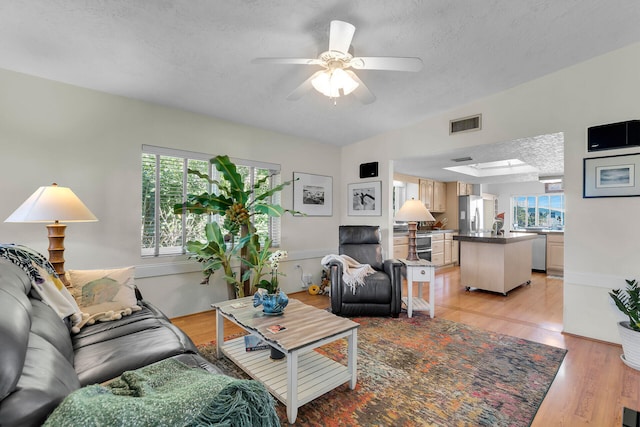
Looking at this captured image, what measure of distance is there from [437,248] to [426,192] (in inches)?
54.1

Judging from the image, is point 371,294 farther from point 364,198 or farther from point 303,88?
point 303,88

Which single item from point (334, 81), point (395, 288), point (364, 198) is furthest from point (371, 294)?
point (334, 81)

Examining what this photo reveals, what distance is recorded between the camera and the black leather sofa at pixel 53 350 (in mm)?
681

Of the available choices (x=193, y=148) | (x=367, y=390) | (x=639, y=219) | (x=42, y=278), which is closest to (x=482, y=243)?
(x=639, y=219)

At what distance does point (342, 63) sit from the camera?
213 centimetres

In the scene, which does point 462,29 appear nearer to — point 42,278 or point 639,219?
point 639,219

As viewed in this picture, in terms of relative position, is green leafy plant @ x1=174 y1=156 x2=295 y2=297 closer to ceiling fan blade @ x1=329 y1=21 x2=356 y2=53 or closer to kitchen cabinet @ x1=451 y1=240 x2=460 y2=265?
ceiling fan blade @ x1=329 y1=21 x2=356 y2=53

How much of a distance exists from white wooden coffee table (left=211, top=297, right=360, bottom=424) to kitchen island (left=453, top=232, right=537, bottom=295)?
3.38 meters

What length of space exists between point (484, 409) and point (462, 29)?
269cm

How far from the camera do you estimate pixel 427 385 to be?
2.04 metres

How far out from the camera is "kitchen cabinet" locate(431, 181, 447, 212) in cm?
720

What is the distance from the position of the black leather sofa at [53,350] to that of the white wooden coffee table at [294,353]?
0.45 m

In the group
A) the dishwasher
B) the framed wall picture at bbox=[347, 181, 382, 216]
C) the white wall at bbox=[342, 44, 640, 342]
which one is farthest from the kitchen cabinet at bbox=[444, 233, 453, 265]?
the white wall at bbox=[342, 44, 640, 342]

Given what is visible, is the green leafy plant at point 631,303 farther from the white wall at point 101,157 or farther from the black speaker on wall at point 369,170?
the white wall at point 101,157
